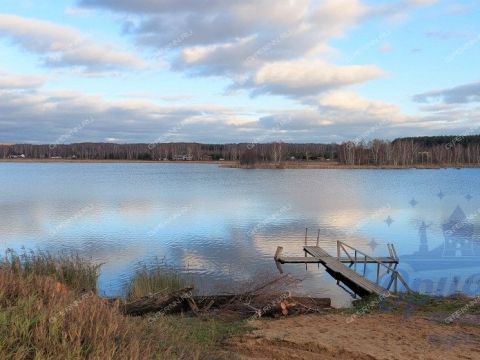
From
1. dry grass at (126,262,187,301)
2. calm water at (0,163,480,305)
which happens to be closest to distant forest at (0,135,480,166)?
calm water at (0,163,480,305)

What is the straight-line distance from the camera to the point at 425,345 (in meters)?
9.38

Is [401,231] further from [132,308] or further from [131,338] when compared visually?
[131,338]

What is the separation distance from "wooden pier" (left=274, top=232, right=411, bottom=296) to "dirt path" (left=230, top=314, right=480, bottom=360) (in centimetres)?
563

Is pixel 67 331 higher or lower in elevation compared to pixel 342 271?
higher

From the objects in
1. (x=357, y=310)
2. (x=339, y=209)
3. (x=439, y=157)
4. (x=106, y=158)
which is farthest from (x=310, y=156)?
(x=357, y=310)

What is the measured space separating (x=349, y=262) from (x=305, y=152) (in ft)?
474

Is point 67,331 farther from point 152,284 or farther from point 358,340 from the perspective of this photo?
point 152,284

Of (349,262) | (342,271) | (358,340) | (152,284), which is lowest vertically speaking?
(349,262)

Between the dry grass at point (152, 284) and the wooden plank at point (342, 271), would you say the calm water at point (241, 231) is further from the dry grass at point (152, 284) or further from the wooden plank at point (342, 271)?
the dry grass at point (152, 284)

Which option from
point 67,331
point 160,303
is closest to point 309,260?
point 160,303

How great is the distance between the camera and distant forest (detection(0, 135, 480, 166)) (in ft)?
466

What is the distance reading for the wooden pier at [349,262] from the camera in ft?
57.9

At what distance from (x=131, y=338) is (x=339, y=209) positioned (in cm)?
3585

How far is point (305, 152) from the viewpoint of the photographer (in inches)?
6516
